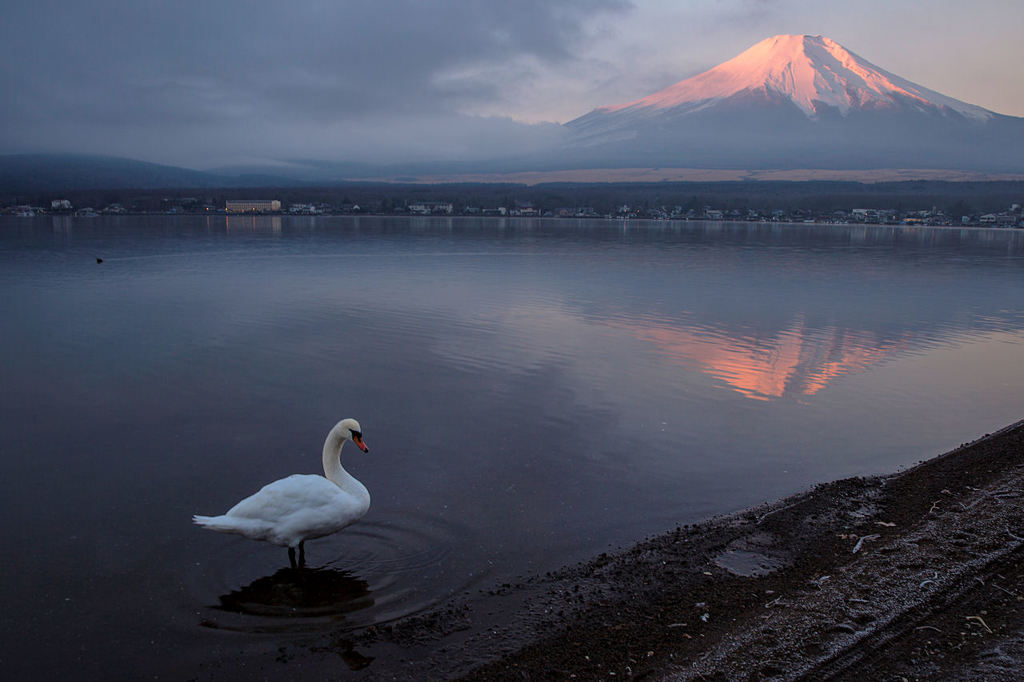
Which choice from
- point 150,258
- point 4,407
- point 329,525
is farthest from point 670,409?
point 150,258

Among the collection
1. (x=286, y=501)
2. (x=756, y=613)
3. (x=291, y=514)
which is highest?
(x=286, y=501)

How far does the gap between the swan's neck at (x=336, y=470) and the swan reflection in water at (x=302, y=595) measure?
82cm

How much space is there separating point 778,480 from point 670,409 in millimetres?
3442

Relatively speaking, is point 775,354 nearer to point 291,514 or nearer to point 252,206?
point 291,514

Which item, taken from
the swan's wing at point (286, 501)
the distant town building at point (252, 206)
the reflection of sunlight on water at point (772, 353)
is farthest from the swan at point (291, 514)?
the distant town building at point (252, 206)

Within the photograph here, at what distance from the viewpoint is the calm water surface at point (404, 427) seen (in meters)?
6.88

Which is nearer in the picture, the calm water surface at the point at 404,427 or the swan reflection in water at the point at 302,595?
the swan reflection in water at the point at 302,595

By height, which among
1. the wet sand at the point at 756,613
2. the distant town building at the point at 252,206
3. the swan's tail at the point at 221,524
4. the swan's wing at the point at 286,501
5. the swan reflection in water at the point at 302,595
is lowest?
the swan reflection in water at the point at 302,595

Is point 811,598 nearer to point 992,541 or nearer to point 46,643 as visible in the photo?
point 992,541

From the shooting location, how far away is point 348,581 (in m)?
7.05

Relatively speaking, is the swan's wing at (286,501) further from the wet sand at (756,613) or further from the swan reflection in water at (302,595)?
the wet sand at (756,613)

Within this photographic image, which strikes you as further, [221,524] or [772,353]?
[772,353]

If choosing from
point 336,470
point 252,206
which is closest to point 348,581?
point 336,470

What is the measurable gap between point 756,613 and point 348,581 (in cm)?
369
